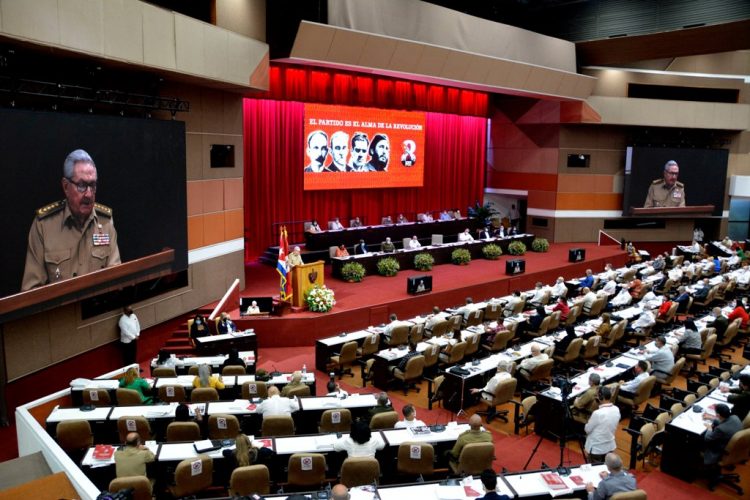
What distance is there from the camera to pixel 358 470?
6.90m

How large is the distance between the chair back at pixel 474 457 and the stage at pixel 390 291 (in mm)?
7333

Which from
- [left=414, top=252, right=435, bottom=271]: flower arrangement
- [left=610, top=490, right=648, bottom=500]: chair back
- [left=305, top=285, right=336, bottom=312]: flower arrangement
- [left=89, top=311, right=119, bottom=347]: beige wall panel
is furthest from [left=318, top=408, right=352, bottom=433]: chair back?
[left=414, top=252, right=435, bottom=271]: flower arrangement

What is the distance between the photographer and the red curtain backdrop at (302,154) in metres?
20.1

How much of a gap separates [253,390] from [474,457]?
12.0 ft

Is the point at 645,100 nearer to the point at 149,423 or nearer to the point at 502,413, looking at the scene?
the point at 502,413

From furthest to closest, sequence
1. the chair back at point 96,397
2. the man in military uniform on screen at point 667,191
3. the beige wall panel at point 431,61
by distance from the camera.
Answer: the man in military uniform on screen at point 667,191 → the beige wall panel at point 431,61 → the chair back at point 96,397

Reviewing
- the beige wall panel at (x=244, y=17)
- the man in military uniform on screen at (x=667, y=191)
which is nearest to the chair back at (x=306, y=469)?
the beige wall panel at (x=244, y=17)

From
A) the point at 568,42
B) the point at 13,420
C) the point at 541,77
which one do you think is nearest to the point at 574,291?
the point at 541,77

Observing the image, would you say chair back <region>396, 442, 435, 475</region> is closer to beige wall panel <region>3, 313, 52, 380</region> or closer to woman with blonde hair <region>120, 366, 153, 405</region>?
woman with blonde hair <region>120, 366, 153, 405</region>

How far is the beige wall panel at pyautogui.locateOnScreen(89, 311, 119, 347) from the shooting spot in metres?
11.8

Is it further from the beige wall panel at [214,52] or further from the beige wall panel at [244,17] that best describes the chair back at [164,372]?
the beige wall panel at [244,17]

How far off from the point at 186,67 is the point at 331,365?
6602 millimetres

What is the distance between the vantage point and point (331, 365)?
40.2 ft

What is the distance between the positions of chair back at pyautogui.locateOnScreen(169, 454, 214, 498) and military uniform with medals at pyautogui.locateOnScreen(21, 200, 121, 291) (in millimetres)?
4621
